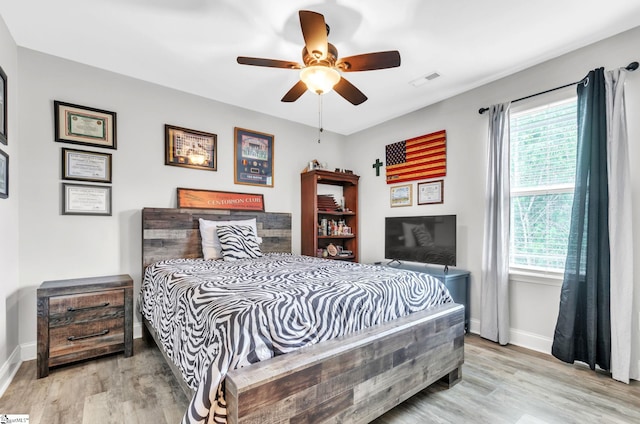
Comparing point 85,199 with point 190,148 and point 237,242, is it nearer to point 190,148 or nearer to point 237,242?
point 190,148

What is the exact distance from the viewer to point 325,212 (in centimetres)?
426

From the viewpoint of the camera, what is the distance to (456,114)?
3457mm

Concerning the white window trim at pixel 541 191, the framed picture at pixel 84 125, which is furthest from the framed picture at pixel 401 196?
the framed picture at pixel 84 125

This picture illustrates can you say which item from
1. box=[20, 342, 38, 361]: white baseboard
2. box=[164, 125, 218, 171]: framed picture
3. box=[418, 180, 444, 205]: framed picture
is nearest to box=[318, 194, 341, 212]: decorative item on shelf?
box=[418, 180, 444, 205]: framed picture

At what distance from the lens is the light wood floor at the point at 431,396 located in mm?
1771

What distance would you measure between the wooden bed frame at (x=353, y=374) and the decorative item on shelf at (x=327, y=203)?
2.40m

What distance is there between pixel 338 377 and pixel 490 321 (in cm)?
221

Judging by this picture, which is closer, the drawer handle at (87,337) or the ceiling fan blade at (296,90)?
Result: the drawer handle at (87,337)

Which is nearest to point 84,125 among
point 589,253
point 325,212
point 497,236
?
point 325,212

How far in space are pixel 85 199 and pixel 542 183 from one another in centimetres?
413

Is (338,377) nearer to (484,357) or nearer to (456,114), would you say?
(484,357)

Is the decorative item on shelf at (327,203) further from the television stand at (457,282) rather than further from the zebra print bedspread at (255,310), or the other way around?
the zebra print bedspread at (255,310)

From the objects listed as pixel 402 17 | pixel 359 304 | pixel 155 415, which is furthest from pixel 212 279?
pixel 402 17

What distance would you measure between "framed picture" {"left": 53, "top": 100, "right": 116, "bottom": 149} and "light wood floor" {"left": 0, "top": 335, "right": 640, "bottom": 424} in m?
1.88
